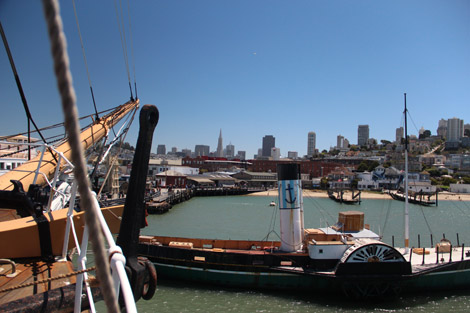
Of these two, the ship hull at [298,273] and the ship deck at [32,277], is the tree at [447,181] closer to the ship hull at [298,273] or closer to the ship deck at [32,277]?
the ship hull at [298,273]

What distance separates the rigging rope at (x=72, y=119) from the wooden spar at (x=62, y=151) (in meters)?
8.69

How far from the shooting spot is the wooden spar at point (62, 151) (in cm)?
1047

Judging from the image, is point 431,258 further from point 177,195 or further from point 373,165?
point 373,165

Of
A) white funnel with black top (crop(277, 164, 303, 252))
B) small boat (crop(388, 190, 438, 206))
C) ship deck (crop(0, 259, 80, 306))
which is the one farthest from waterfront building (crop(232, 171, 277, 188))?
ship deck (crop(0, 259, 80, 306))

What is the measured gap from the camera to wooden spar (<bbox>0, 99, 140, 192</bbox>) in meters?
10.5

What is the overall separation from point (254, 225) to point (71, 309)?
33783 mm

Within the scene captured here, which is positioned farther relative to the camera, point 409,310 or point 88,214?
point 409,310

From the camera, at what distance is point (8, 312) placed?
3508 mm

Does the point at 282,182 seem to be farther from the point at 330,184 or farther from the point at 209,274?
the point at 330,184

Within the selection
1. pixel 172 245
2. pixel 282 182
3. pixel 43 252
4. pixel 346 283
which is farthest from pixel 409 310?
pixel 43 252

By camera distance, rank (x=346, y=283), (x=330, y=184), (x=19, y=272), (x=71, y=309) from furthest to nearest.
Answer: (x=330, y=184) < (x=346, y=283) < (x=19, y=272) < (x=71, y=309)

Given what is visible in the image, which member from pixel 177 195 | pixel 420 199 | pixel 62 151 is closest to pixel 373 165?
pixel 420 199

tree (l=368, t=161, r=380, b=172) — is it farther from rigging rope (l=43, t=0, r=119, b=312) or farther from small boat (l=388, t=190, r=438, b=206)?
rigging rope (l=43, t=0, r=119, b=312)

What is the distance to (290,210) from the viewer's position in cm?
1711
